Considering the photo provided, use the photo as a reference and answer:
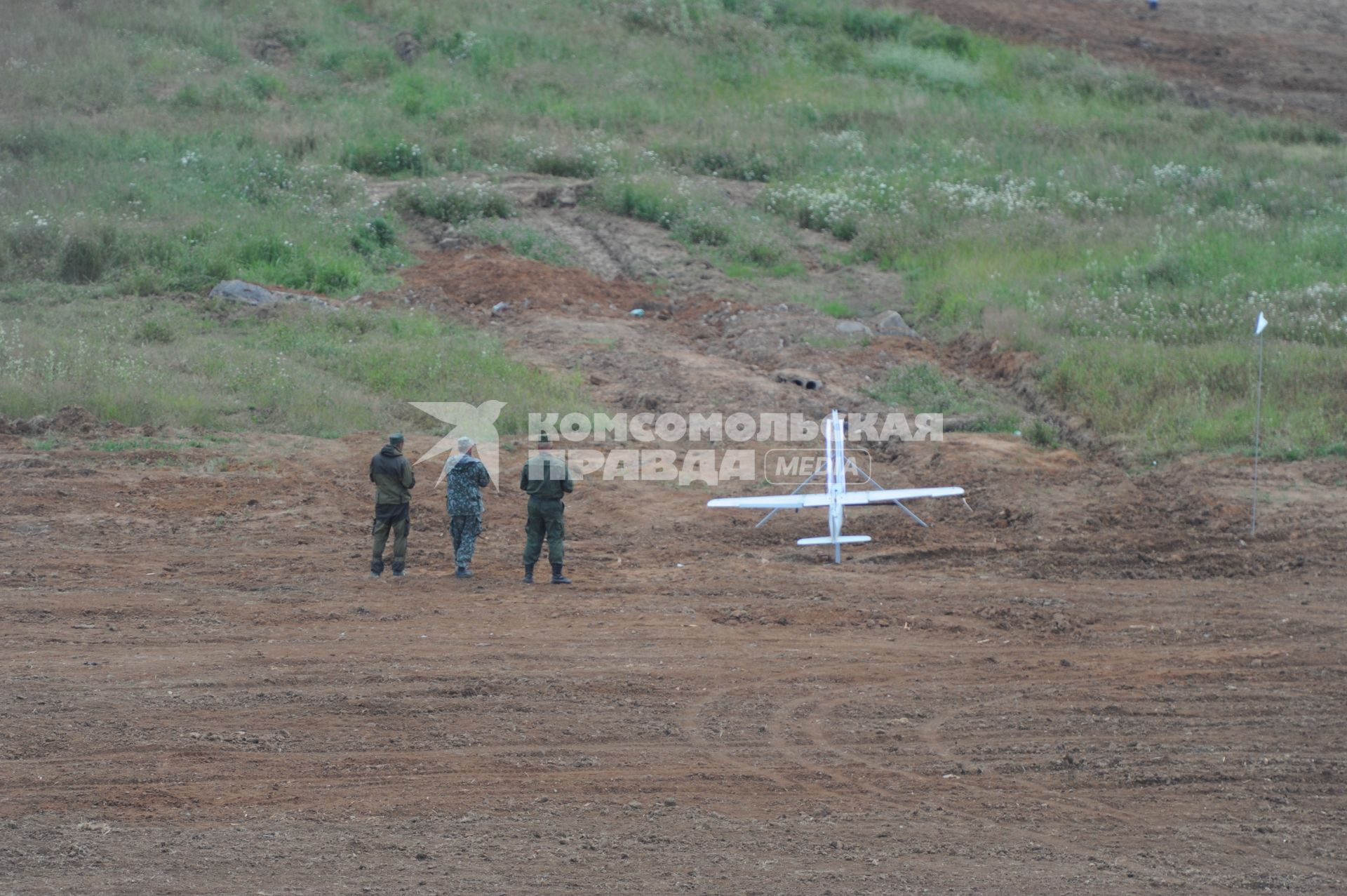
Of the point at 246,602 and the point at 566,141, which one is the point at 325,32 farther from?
the point at 246,602

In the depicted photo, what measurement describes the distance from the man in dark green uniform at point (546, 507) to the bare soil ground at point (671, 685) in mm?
273

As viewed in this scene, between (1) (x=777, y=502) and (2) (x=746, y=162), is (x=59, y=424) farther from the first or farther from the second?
(2) (x=746, y=162)

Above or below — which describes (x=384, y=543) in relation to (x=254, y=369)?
below

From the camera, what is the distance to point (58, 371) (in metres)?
17.1

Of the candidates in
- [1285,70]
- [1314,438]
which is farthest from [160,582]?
[1285,70]

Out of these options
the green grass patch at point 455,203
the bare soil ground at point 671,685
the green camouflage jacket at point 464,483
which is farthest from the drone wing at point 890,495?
the green grass patch at point 455,203

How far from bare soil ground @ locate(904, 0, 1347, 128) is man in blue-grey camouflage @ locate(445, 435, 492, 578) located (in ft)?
88.6

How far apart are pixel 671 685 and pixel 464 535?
368cm

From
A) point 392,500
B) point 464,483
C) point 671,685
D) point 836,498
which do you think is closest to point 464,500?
point 464,483

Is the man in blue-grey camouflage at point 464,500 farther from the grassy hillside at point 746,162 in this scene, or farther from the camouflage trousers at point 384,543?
the grassy hillside at point 746,162

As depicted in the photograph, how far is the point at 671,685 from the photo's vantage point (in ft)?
33.9

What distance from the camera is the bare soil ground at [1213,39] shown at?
113ft

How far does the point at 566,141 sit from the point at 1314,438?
16898mm

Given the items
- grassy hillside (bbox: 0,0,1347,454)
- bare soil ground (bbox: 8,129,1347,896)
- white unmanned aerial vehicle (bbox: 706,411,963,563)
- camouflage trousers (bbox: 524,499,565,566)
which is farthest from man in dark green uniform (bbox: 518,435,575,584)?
grassy hillside (bbox: 0,0,1347,454)
